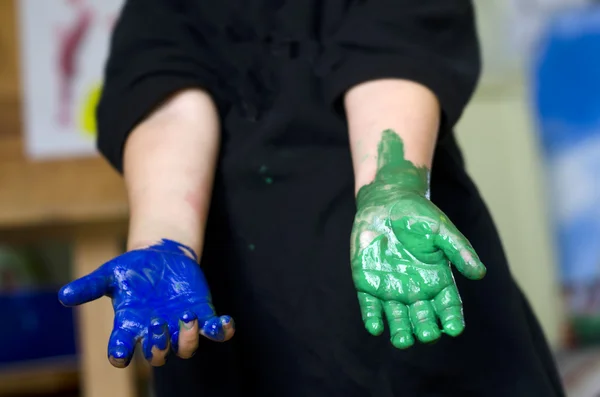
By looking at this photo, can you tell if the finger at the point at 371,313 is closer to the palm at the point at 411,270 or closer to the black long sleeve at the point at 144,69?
the palm at the point at 411,270

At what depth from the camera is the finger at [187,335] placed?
1.24 feet

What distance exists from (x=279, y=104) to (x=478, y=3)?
1083mm

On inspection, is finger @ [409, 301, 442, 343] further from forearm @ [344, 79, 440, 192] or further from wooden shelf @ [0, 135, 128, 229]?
wooden shelf @ [0, 135, 128, 229]

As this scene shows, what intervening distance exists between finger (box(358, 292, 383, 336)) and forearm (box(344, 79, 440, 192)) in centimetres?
10

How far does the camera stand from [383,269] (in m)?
0.38

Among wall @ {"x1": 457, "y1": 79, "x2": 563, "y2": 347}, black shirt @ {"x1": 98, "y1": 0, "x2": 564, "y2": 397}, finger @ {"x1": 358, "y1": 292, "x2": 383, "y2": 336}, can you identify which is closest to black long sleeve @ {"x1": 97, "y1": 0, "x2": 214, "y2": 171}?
black shirt @ {"x1": 98, "y1": 0, "x2": 564, "y2": 397}

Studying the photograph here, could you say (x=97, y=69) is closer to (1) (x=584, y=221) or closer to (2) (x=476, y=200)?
(2) (x=476, y=200)

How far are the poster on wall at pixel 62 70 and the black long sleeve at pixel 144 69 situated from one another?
58 cm

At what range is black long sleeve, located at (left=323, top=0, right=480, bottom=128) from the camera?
0.47 meters

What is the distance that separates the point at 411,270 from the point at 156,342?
155 millimetres

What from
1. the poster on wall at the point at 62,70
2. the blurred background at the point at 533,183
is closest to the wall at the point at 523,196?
the blurred background at the point at 533,183

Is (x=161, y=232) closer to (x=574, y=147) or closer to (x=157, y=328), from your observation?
(x=157, y=328)

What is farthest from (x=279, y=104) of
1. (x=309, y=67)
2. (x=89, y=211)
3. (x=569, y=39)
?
(x=569, y=39)

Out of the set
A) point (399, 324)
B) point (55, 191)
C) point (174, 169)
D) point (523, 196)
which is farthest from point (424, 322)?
point (523, 196)
